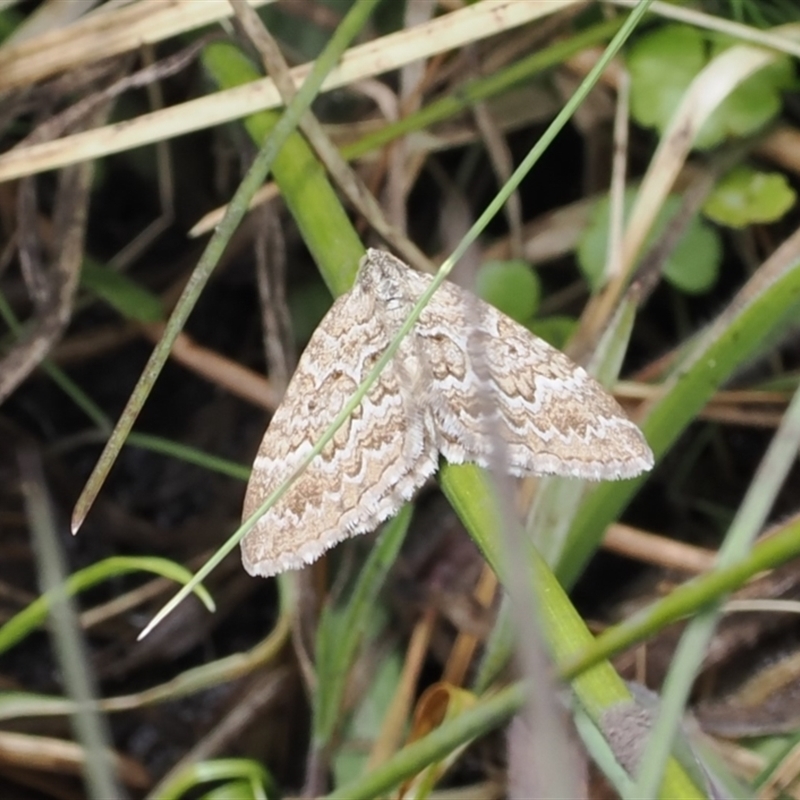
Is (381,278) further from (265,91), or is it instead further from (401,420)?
(265,91)

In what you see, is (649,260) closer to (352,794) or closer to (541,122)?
(541,122)

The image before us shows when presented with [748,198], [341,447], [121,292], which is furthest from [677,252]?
[121,292]

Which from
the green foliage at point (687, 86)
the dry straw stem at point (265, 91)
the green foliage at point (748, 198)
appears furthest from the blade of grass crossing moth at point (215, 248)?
the green foliage at point (748, 198)

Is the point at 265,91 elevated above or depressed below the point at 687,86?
above

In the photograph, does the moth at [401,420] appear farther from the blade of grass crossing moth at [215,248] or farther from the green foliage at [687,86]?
the green foliage at [687,86]

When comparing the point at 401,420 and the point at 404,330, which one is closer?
the point at 404,330

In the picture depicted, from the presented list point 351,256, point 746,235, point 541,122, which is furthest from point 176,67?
point 746,235

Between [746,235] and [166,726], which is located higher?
[746,235]

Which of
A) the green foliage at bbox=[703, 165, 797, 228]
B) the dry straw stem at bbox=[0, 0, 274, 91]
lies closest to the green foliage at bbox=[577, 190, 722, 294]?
the green foliage at bbox=[703, 165, 797, 228]
